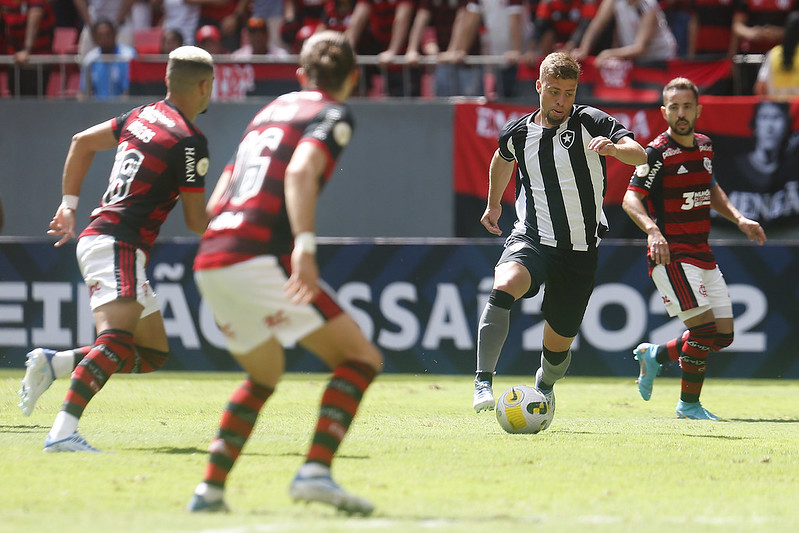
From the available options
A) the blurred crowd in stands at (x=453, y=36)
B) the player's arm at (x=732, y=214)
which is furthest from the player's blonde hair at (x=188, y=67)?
the blurred crowd in stands at (x=453, y=36)

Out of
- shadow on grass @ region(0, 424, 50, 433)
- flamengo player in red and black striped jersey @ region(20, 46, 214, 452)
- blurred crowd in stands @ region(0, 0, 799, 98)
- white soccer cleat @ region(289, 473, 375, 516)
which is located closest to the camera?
white soccer cleat @ region(289, 473, 375, 516)

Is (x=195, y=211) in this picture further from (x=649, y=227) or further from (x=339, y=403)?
(x=649, y=227)

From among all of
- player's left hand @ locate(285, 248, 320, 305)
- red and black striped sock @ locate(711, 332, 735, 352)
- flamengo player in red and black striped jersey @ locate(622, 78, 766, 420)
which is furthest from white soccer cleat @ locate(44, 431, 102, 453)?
red and black striped sock @ locate(711, 332, 735, 352)

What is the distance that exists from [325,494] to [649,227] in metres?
4.48

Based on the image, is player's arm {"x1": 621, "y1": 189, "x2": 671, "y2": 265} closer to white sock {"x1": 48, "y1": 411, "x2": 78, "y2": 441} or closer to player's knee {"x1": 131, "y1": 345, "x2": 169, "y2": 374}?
player's knee {"x1": 131, "y1": 345, "x2": 169, "y2": 374}

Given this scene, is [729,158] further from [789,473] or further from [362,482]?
[362,482]

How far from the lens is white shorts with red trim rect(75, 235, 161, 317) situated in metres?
6.47

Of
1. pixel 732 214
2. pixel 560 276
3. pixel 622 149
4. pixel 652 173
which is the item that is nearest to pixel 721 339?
pixel 732 214

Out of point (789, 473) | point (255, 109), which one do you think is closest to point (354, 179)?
point (255, 109)

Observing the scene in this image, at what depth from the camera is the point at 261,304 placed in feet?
14.9

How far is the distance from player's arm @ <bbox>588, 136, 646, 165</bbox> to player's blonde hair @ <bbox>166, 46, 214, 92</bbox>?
2.34 m

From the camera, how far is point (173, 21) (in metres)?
16.2

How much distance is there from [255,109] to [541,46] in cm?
386

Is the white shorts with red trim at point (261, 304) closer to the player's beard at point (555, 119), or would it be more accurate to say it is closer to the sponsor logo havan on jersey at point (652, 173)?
the player's beard at point (555, 119)
